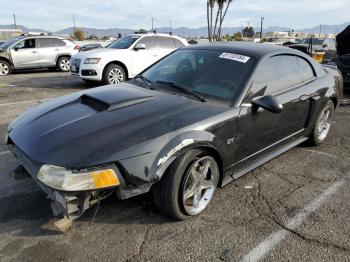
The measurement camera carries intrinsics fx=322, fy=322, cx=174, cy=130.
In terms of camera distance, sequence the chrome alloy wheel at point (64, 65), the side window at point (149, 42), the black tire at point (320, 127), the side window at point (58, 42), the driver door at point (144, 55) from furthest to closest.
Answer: the chrome alloy wheel at point (64, 65)
the side window at point (58, 42)
the side window at point (149, 42)
the driver door at point (144, 55)
the black tire at point (320, 127)

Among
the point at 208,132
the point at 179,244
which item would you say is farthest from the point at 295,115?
the point at 179,244

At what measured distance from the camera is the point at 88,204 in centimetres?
241

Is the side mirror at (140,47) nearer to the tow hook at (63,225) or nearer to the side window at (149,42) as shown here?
the side window at (149,42)

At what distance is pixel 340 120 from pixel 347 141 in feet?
4.37

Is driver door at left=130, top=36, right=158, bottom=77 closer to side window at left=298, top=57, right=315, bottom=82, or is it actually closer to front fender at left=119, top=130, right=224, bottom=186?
side window at left=298, top=57, right=315, bottom=82

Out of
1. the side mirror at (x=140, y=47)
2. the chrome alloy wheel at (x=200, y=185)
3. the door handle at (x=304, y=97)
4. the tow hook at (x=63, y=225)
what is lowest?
the tow hook at (x=63, y=225)

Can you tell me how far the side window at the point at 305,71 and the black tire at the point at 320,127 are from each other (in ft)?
1.78

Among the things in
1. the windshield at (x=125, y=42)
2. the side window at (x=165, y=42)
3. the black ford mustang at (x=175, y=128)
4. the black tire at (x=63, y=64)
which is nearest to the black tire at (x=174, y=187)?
the black ford mustang at (x=175, y=128)

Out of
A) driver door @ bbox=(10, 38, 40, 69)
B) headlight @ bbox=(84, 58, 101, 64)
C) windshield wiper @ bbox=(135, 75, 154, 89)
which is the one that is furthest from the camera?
driver door @ bbox=(10, 38, 40, 69)

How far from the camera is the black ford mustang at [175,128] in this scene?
7.77 feet

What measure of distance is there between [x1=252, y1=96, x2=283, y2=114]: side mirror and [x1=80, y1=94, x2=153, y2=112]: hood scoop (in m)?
1.05

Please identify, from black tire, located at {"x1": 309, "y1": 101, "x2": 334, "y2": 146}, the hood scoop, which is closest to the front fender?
the hood scoop

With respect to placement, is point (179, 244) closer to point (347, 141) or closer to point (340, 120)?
point (347, 141)

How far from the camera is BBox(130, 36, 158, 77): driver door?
380 inches
